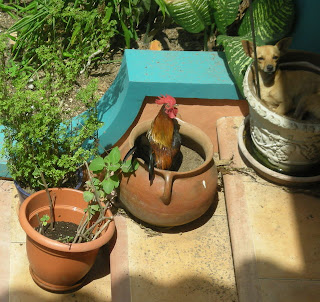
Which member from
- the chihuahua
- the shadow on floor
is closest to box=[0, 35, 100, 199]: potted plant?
the shadow on floor

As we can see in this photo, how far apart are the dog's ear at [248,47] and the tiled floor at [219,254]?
562 mm

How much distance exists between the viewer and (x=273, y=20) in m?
4.10

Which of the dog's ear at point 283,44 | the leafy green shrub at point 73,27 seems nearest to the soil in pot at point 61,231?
the leafy green shrub at point 73,27

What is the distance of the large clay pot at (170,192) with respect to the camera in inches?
140

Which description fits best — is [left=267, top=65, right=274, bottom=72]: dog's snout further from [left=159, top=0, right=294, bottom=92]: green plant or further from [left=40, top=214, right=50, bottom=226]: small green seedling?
[left=40, top=214, right=50, bottom=226]: small green seedling

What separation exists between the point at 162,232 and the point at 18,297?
112cm

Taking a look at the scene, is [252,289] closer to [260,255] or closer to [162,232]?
[260,255]

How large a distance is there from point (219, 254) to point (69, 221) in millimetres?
1121

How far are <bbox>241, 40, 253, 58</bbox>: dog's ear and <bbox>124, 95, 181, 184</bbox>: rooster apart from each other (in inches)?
28.9

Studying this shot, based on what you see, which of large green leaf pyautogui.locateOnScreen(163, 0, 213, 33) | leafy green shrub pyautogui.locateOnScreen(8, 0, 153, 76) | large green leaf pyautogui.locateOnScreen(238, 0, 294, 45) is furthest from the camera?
leafy green shrub pyautogui.locateOnScreen(8, 0, 153, 76)

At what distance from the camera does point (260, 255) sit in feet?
11.3

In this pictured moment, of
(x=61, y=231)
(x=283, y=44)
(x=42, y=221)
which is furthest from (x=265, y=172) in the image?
(x=42, y=221)

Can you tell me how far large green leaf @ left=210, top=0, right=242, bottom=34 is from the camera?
4.23 meters

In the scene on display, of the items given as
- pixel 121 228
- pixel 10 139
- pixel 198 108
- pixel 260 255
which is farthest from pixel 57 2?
pixel 260 255
